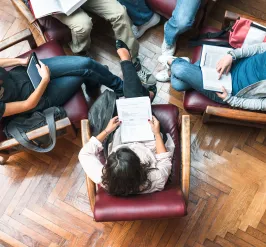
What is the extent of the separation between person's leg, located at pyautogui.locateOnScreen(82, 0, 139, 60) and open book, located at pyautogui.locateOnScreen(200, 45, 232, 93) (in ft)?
1.72

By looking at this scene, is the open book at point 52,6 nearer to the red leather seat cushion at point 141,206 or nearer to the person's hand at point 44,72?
the person's hand at point 44,72

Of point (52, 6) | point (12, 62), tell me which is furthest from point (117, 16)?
point (12, 62)

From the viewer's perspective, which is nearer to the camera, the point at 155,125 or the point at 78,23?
the point at 155,125

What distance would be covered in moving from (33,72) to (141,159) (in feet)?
2.65

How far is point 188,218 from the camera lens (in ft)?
6.66

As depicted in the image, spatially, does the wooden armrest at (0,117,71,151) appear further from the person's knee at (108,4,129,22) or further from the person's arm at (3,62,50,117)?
the person's knee at (108,4,129,22)

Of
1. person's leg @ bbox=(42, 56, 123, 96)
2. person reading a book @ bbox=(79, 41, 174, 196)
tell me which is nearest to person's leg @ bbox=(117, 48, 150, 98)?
person reading a book @ bbox=(79, 41, 174, 196)

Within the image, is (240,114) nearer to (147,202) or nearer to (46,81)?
(147,202)

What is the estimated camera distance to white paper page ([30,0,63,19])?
1915 millimetres

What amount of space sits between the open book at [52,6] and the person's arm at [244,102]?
3.43 ft

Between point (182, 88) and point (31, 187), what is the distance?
1202 millimetres

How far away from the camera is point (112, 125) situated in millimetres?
1714

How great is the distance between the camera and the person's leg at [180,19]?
6.61 feet

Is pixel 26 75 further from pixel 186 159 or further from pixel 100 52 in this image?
pixel 186 159
